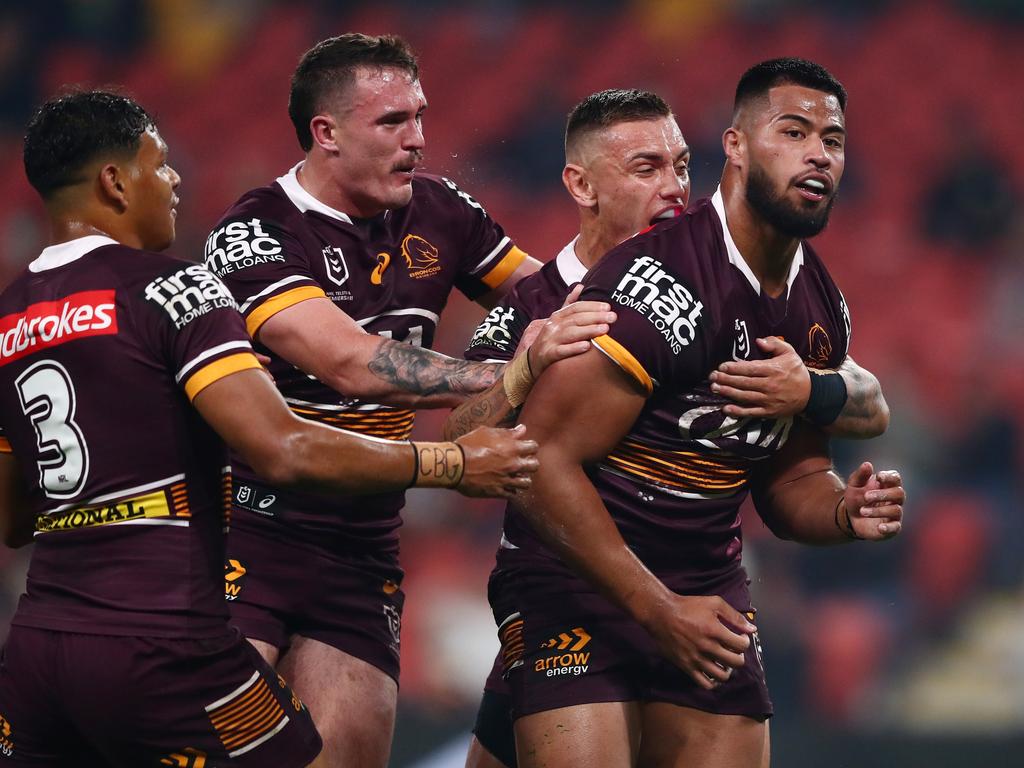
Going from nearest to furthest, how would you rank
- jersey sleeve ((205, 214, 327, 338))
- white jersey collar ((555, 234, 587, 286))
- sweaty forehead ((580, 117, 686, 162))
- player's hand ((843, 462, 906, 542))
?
player's hand ((843, 462, 906, 542))
jersey sleeve ((205, 214, 327, 338))
white jersey collar ((555, 234, 587, 286))
sweaty forehead ((580, 117, 686, 162))

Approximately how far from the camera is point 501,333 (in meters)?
4.43

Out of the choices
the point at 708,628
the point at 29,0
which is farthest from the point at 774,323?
the point at 29,0

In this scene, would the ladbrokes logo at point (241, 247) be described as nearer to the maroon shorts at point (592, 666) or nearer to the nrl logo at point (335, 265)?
the nrl logo at point (335, 265)

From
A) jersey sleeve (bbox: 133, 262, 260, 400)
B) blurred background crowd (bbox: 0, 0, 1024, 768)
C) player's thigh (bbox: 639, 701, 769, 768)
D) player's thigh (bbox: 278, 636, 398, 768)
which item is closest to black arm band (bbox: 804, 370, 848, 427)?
player's thigh (bbox: 639, 701, 769, 768)

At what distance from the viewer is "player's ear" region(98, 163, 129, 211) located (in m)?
3.40

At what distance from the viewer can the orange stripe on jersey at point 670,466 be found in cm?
400

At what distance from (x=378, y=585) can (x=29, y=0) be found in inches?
378

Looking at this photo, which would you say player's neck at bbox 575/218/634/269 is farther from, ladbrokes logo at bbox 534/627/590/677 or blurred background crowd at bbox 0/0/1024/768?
blurred background crowd at bbox 0/0/1024/768

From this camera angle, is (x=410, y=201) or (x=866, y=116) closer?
(x=410, y=201)

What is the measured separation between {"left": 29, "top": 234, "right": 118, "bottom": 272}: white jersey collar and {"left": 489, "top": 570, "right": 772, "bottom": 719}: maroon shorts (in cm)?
163

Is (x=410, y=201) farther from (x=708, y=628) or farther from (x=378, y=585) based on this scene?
(x=708, y=628)

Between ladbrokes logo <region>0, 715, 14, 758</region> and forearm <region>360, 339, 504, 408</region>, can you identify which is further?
forearm <region>360, 339, 504, 408</region>

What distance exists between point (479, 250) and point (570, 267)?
15.5 inches

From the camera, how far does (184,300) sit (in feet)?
10.4
